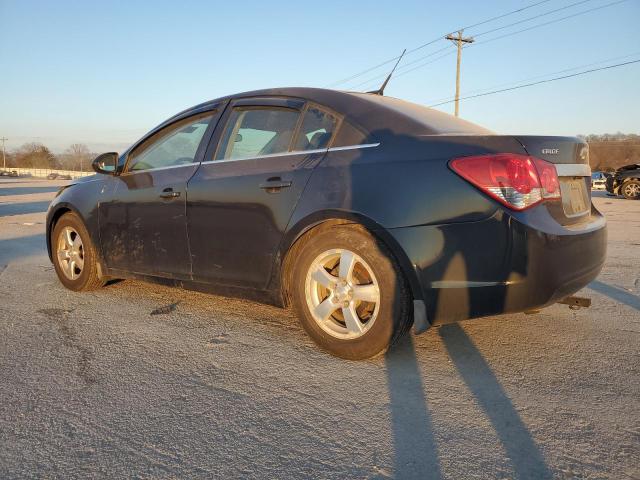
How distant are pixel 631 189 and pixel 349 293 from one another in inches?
809

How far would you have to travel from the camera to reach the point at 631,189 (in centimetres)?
1909

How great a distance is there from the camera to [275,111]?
3.27 m

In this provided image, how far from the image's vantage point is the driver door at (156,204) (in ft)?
11.5

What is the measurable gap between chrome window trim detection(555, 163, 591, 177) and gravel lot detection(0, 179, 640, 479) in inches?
41.1

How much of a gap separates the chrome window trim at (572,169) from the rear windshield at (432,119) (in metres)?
Result: 0.52

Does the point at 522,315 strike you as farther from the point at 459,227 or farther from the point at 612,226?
the point at 612,226

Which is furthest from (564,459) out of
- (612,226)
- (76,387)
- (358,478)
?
(612,226)

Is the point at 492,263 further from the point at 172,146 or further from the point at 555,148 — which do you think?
A: the point at 172,146

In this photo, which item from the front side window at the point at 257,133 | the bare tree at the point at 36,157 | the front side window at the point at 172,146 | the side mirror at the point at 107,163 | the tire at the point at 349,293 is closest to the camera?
the tire at the point at 349,293

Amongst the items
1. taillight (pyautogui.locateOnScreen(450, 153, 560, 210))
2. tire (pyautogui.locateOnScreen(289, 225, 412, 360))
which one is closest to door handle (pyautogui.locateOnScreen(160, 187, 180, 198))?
tire (pyautogui.locateOnScreen(289, 225, 412, 360))

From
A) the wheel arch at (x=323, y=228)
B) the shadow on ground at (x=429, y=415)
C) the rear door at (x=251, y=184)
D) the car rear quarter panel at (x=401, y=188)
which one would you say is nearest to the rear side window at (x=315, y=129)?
the rear door at (x=251, y=184)

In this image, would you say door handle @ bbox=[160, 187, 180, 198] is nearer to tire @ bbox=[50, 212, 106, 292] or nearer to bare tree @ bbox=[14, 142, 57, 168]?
tire @ bbox=[50, 212, 106, 292]

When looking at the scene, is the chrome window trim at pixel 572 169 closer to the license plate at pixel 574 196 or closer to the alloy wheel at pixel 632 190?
the license plate at pixel 574 196

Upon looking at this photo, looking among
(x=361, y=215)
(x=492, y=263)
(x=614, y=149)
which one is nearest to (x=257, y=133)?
(x=361, y=215)
